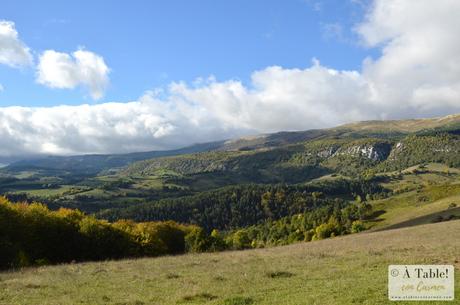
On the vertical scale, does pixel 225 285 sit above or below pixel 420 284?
below

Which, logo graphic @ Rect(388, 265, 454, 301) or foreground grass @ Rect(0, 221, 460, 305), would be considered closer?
logo graphic @ Rect(388, 265, 454, 301)

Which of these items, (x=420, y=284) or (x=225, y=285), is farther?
(x=225, y=285)

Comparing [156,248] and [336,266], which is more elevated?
[336,266]

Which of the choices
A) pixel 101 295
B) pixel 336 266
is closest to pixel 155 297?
pixel 101 295

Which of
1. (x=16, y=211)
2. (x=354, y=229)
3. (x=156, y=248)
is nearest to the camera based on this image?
(x=16, y=211)

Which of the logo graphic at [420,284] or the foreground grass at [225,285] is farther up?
the logo graphic at [420,284]

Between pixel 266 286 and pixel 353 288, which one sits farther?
pixel 266 286

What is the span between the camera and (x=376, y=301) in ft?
54.7

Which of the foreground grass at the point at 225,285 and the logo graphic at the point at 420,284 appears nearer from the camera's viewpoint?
the logo graphic at the point at 420,284

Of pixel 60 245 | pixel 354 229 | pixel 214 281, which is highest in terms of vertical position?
pixel 214 281

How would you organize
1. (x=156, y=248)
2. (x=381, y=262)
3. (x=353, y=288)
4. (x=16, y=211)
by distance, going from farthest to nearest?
(x=156, y=248)
(x=16, y=211)
(x=381, y=262)
(x=353, y=288)

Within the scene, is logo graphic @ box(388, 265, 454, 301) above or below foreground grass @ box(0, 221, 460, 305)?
above

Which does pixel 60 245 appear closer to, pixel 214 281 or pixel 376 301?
pixel 214 281

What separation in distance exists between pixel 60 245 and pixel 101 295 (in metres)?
42.2
